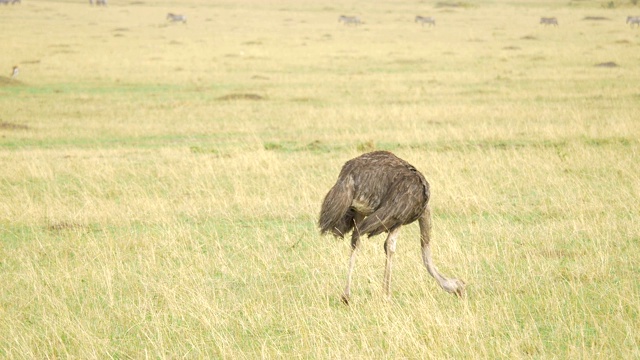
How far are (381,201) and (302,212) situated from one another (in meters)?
3.71

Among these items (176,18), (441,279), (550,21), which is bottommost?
(176,18)

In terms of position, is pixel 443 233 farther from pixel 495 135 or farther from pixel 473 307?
pixel 495 135

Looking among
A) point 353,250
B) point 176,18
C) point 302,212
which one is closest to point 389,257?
point 353,250

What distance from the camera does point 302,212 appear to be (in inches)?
401

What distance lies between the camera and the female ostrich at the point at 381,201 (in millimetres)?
6411

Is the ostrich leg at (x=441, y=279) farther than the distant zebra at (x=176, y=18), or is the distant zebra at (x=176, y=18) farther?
the distant zebra at (x=176, y=18)

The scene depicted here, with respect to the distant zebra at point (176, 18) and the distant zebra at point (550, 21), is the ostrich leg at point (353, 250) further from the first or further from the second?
the distant zebra at point (176, 18)

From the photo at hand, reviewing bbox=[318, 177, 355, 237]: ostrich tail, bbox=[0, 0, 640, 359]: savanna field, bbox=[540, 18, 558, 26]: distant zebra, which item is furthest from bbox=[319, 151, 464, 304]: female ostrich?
bbox=[540, 18, 558, 26]: distant zebra

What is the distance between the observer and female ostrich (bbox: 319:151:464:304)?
6.41 m

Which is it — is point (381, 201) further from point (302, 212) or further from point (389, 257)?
point (302, 212)

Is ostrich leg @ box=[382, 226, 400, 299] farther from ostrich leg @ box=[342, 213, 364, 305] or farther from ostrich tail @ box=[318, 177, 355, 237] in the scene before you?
ostrich tail @ box=[318, 177, 355, 237]

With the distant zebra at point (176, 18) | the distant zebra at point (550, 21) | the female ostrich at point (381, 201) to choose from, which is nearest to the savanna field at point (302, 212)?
the female ostrich at point (381, 201)

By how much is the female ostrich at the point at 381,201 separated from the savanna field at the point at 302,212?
1.46ft

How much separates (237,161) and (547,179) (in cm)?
467
